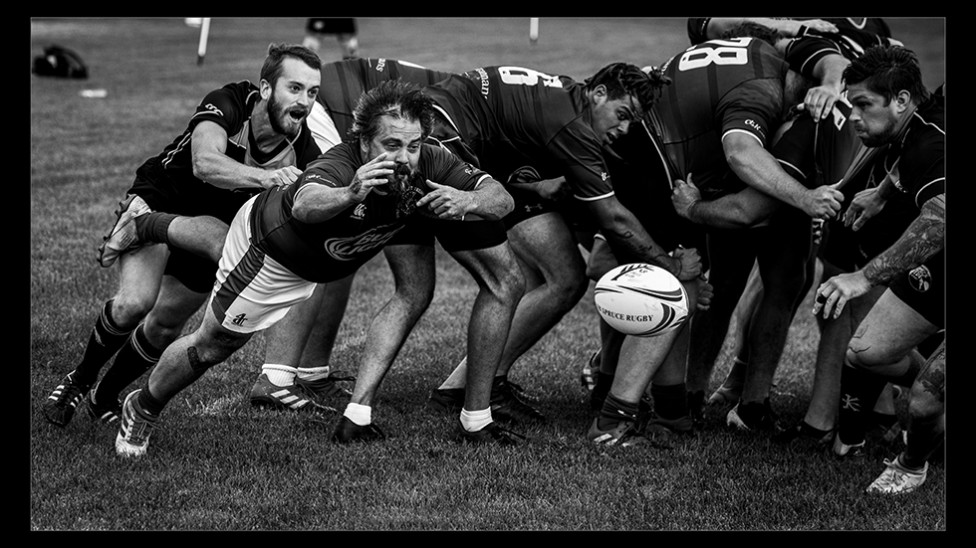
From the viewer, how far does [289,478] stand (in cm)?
507

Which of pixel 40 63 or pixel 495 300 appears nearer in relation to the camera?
pixel 495 300

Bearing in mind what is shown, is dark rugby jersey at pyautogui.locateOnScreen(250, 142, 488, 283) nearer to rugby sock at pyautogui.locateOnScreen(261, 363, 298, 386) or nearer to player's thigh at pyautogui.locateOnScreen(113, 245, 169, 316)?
player's thigh at pyautogui.locateOnScreen(113, 245, 169, 316)

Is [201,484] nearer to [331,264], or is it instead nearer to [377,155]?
[331,264]

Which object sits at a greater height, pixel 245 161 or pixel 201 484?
pixel 245 161

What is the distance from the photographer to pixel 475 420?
18.6 ft

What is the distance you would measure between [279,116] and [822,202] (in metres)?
2.72

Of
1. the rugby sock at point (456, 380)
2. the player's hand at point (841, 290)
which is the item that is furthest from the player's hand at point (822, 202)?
the rugby sock at point (456, 380)

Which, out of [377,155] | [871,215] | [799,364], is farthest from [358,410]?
[799,364]

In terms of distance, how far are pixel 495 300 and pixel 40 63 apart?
1610 cm

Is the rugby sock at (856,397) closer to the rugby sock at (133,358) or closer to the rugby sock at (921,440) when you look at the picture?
the rugby sock at (921,440)

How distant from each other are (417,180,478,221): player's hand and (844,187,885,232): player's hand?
6.23 feet

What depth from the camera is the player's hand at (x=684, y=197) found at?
574 centimetres

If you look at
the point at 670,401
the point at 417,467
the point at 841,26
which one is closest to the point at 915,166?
the point at 670,401

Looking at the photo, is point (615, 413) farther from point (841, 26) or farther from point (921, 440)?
point (841, 26)
